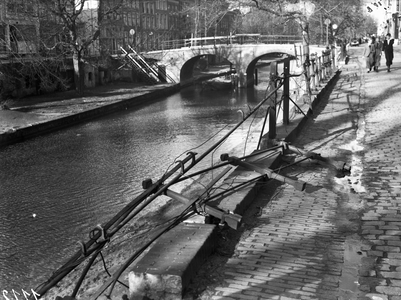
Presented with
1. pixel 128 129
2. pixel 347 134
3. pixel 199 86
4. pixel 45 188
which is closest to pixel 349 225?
pixel 347 134

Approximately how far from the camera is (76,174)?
11.9 meters

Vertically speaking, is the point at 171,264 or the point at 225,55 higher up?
the point at 225,55

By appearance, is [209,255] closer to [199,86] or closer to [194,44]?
[199,86]

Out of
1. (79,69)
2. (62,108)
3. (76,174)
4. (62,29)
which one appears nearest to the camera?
(76,174)

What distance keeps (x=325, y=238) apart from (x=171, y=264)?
1505 millimetres

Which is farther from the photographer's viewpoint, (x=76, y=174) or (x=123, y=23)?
(x=123, y=23)

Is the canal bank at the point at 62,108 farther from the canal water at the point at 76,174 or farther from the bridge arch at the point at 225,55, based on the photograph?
the bridge arch at the point at 225,55

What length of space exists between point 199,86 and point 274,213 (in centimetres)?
3241

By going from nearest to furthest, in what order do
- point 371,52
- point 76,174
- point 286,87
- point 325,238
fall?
point 325,238, point 286,87, point 76,174, point 371,52

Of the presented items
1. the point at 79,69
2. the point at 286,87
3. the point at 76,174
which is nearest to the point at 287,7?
the point at 79,69

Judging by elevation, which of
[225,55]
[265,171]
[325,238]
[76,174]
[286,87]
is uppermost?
[225,55]

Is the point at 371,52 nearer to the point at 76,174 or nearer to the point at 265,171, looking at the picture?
the point at 76,174

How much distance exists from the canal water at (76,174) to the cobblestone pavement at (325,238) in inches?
37.5

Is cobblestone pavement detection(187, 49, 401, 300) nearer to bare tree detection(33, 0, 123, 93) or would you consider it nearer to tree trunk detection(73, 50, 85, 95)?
bare tree detection(33, 0, 123, 93)
